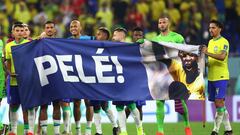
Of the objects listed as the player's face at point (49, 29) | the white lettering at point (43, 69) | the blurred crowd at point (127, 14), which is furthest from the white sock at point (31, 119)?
the blurred crowd at point (127, 14)

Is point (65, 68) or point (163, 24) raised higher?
point (163, 24)

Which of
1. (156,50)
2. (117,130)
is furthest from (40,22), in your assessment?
(156,50)

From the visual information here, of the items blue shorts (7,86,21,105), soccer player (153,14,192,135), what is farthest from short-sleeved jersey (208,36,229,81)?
blue shorts (7,86,21,105)

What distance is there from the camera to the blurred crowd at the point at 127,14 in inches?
1115

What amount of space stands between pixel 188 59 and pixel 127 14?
12566 mm

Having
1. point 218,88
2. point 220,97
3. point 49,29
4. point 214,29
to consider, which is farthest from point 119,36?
point 220,97

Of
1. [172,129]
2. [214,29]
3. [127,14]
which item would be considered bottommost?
[172,129]

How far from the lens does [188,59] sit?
16.7 meters

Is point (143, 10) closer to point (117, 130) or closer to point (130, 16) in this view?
point (130, 16)

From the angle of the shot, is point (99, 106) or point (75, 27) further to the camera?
point (99, 106)

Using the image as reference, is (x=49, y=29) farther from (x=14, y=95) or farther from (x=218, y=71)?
(x=218, y=71)

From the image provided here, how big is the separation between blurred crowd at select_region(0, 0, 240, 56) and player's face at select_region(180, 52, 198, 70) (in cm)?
1067

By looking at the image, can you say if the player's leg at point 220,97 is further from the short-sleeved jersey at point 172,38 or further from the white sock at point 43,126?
the white sock at point 43,126

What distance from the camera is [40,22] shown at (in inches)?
1153
